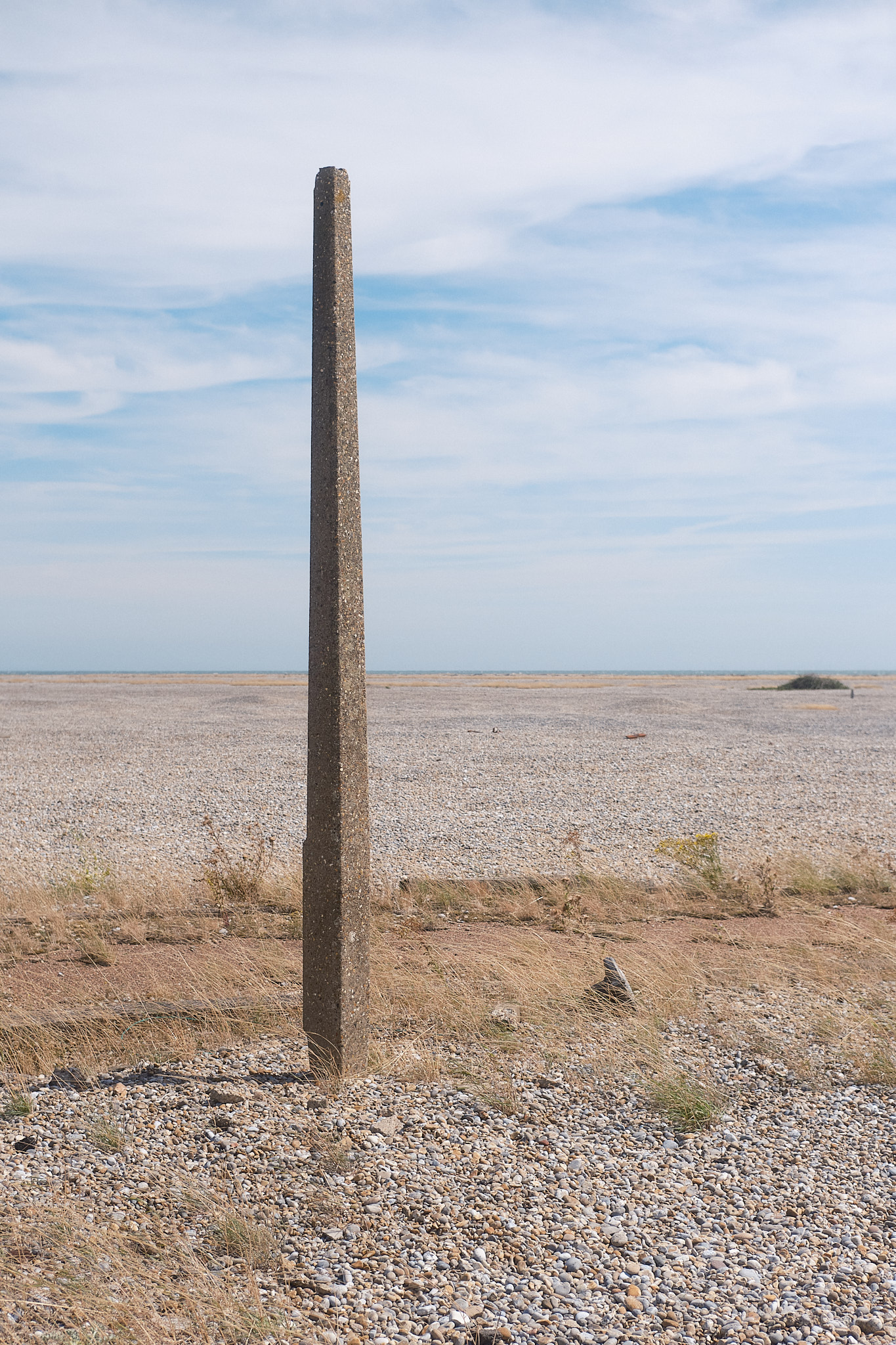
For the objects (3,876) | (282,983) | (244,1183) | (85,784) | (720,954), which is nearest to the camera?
(244,1183)

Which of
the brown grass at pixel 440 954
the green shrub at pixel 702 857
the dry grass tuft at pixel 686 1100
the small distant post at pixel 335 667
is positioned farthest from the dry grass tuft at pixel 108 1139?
the green shrub at pixel 702 857

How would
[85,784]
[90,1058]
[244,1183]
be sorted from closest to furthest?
1. [244,1183]
2. [90,1058]
3. [85,784]

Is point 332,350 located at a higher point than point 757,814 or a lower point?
higher

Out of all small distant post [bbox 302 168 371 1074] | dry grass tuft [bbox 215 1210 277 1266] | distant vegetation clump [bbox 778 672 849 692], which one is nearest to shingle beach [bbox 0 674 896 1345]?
dry grass tuft [bbox 215 1210 277 1266]

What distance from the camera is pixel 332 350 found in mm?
5238

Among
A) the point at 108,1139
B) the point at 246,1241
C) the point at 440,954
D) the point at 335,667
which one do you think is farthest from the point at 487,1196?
the point at 440,954

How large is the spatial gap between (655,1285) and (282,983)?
427 centimetres

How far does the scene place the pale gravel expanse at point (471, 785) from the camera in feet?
46.0

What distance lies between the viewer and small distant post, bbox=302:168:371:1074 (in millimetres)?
5195

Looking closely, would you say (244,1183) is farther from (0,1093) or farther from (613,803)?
(613,803)

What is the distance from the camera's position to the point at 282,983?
736 cm

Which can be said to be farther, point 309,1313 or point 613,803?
point 613,803

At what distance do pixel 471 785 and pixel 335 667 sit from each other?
1577cm

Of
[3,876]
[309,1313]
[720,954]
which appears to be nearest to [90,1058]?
[309,1313]
